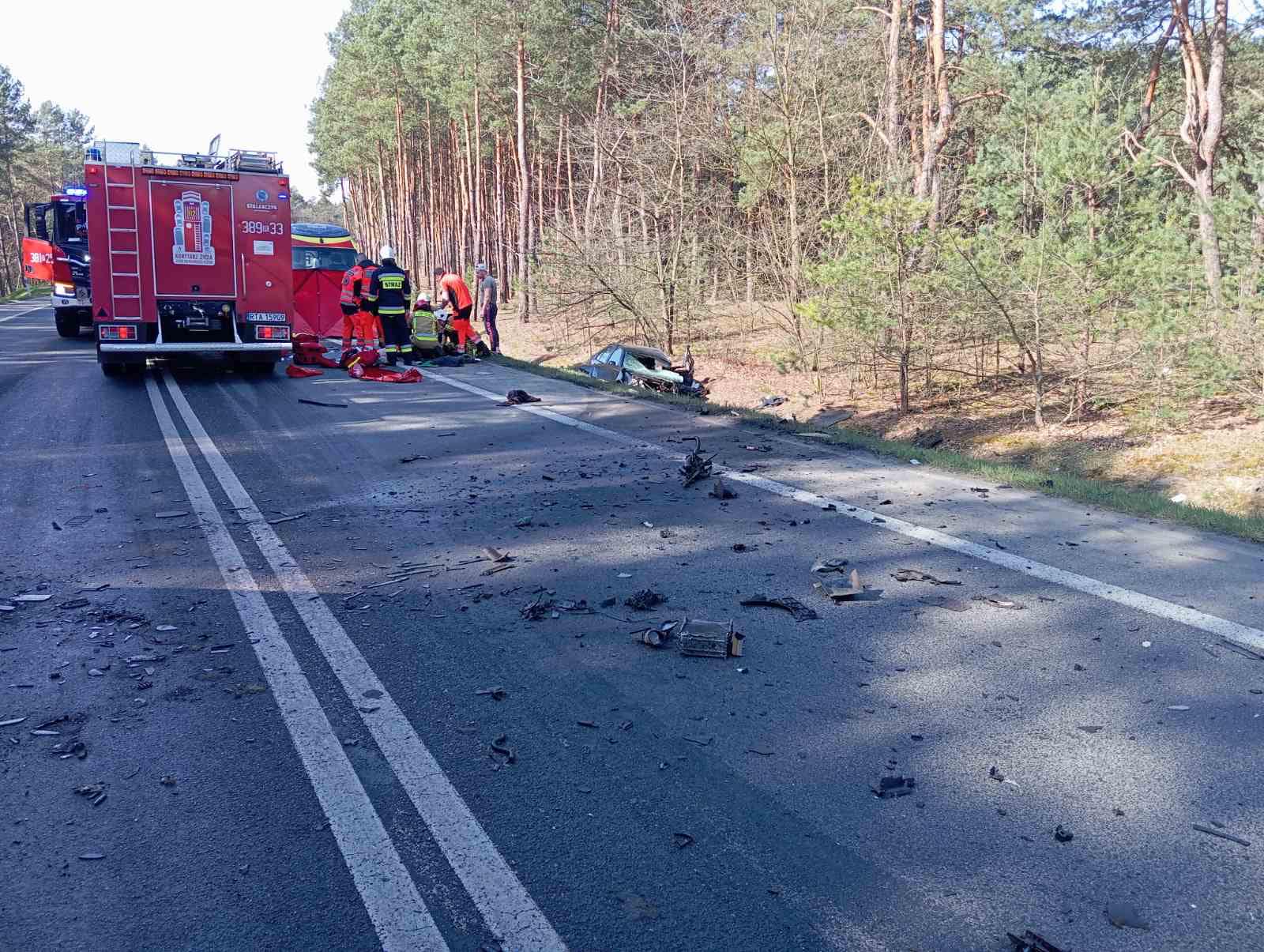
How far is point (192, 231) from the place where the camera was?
15.4 m

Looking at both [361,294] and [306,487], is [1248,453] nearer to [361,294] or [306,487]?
[306,487]

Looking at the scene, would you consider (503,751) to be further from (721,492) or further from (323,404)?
(323,404)

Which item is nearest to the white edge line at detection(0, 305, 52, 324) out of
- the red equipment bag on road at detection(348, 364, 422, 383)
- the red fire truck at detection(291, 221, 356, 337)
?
the red fire truck at detection(291, 221, 356, 337)

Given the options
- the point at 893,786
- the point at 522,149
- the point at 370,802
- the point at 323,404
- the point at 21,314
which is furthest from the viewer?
the point at 21,314

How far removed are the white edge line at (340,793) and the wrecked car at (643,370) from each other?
14094mm

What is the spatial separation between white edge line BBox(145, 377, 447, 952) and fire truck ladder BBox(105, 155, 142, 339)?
35.3 feet

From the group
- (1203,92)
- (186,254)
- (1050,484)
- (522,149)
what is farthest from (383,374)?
(522,149)

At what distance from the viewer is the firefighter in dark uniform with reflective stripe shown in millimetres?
16938

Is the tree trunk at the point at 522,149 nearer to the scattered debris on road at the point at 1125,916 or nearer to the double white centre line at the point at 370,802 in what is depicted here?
the double white centre line at the point at 370,802

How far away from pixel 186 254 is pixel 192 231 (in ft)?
1.16

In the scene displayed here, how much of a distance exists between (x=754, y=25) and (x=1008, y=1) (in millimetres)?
5979

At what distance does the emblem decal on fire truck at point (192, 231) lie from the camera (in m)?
15.3

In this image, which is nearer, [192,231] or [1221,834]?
[1221,834]

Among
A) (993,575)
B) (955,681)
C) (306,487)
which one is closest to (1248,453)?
(993,575)
